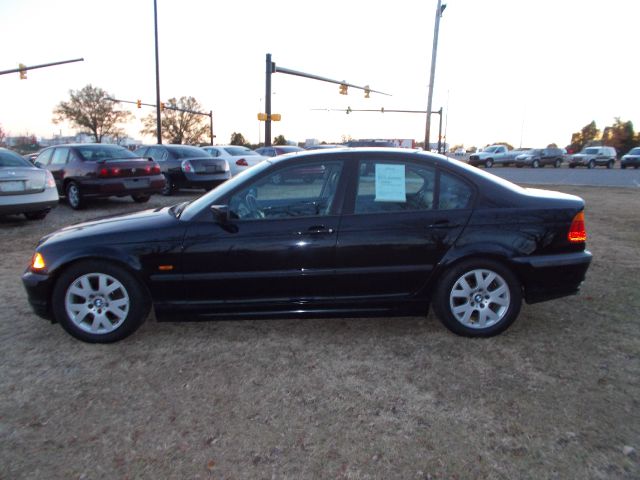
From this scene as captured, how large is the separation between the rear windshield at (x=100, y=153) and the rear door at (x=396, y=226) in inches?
341

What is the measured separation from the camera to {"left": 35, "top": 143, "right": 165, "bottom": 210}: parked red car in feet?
34.5

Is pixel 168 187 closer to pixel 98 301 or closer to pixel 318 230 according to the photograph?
pixel 98 301

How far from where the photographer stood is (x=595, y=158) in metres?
39.6

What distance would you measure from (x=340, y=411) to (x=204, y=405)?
0.83m

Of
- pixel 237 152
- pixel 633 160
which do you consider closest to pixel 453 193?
pixel 237 152

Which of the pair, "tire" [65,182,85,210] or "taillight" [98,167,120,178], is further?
"tire" [65,182,85,210]

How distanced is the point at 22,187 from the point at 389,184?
7264 mm

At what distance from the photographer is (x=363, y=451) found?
2.54 m

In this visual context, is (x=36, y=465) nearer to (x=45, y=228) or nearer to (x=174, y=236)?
(x=174, y=236)

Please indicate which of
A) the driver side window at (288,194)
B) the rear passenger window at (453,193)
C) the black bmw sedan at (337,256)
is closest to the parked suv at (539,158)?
the black bmw sedan at (337,256)

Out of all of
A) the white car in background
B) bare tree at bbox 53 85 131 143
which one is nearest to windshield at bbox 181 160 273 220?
the white car in background

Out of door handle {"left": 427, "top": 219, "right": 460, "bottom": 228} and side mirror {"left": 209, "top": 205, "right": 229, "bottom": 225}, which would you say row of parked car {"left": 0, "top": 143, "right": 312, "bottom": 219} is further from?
door handle {"left": 427, "top": 219, "right": 460, "bottom": 228}

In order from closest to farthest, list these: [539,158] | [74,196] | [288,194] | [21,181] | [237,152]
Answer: [288,194]
[21,181]
[74,196]
[237,152]
[539,158]

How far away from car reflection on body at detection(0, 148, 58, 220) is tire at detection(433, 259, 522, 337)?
25.0 feet
